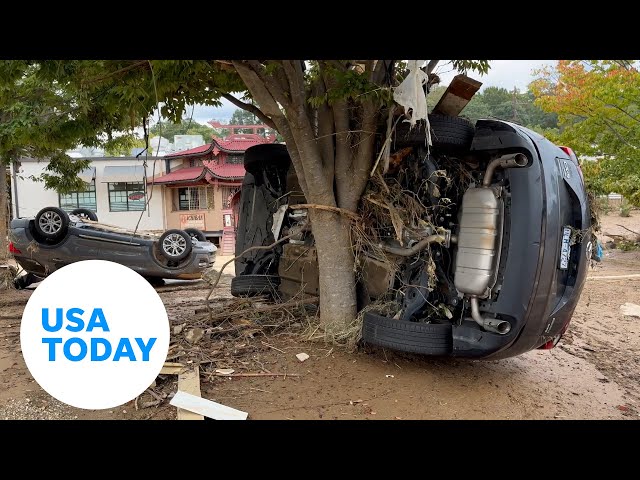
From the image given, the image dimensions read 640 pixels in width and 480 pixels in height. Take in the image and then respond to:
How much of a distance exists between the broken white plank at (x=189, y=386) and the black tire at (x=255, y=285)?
1.95 metres

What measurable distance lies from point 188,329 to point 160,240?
568cm

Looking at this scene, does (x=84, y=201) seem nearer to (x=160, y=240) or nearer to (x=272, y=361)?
(x=160, y=240)

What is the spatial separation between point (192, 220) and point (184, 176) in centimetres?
223

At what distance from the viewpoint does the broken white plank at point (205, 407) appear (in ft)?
10.8

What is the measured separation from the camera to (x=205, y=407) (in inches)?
133

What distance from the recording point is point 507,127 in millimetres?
3752

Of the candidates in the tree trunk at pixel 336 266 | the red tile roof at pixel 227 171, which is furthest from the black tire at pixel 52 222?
the red tile roof at pixel 227 171

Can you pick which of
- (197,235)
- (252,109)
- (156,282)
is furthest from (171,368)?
(197,235)

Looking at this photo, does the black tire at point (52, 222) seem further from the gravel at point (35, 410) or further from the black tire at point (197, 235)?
the gravel at point (35, 410)

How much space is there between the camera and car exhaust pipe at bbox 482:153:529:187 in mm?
3607

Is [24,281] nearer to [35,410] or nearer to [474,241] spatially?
[35,410]
